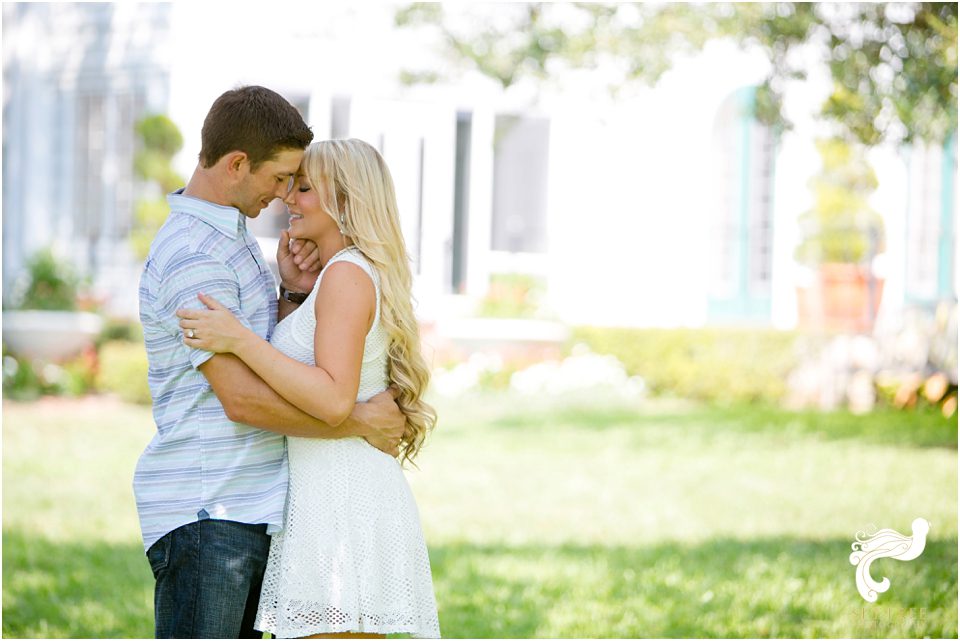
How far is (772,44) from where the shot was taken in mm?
8414

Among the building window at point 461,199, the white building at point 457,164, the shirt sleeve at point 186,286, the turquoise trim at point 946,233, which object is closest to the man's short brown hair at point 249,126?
the shirt sleeve at point 186,286

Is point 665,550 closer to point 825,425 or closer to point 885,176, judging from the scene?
point 825,425

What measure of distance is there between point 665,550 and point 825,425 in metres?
4.87

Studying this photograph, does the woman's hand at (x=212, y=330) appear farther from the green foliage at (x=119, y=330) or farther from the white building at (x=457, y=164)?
the white building at (x=457, y=164)

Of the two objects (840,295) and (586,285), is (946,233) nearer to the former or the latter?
(840,295)

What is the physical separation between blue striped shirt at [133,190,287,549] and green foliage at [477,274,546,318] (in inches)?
443

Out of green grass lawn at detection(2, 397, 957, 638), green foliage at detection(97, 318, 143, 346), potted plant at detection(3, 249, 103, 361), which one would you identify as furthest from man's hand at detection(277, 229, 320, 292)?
potted plant at detection(3, 249, 103, 361)

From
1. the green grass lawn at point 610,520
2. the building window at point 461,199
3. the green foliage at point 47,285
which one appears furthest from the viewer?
the building window at point 461,199

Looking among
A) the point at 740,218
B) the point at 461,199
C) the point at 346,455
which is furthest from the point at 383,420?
the point at 740,218

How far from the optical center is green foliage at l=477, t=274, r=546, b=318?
1412 centimetres

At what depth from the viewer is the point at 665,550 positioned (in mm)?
6480

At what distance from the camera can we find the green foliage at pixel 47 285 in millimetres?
13062

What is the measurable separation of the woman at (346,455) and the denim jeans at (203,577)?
0.34ft

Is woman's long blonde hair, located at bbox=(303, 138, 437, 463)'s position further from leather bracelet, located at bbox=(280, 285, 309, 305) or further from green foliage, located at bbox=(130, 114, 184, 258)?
green foliage, located at bbox=(130, 114, 184, 258)
